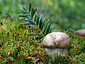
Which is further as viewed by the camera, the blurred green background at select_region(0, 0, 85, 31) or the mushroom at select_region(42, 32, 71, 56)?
the blurred green background at select_region(0, 0, 85, 31)

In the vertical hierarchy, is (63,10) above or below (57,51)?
above

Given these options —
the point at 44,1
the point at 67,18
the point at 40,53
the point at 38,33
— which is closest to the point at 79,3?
the point at 67,18

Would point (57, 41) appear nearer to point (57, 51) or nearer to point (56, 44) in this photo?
point (56, 44)

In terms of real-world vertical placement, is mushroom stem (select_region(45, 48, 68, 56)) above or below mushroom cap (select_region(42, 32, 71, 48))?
below

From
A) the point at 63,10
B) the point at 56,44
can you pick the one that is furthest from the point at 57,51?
the point at 63,10

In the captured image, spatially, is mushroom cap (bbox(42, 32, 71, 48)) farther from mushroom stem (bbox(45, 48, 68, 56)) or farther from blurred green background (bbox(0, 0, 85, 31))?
blurred green background (bbox(0, 0, 85, 31))

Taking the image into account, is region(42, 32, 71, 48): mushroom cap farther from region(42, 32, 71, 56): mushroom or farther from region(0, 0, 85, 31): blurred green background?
region(0, 0, 85, 31): blurred green background

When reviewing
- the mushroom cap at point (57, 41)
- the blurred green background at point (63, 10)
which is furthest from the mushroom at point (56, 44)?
the blurred green background at point (63, 10)

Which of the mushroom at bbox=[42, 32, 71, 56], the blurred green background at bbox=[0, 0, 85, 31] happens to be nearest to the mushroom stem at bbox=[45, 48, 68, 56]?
the mushroom at bbox=[42, 32, 71, 56]

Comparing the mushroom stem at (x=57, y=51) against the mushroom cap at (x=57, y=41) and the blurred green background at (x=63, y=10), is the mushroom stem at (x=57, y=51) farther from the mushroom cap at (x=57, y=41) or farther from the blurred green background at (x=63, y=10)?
the blurred green background at (x=63, y=10)
